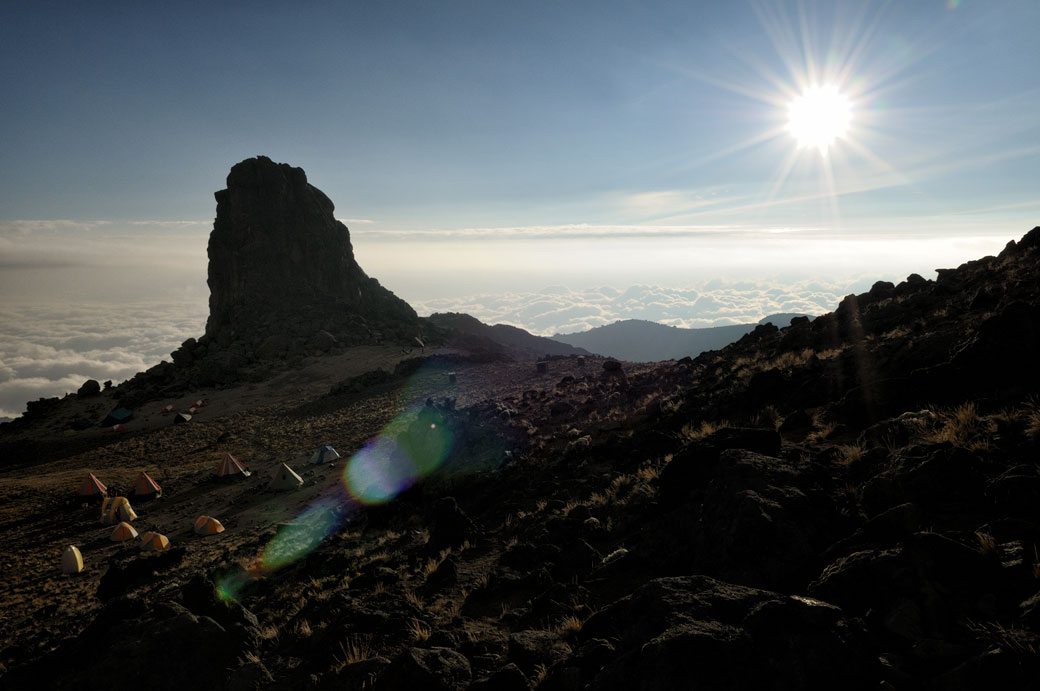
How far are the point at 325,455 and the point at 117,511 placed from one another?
883cm

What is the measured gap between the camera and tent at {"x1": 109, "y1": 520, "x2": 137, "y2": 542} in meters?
18.5

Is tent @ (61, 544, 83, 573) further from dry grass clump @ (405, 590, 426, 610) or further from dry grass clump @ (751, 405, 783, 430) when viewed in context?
dry grass clump @ (751, 405, 783, 430)

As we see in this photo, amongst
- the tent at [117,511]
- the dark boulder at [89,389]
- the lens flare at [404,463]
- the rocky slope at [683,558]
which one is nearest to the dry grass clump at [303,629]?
the rocky slope at [683,558]

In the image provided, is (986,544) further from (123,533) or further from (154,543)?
(123,533)

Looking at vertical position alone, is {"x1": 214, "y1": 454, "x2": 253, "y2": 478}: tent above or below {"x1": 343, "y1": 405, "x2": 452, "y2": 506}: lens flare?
below

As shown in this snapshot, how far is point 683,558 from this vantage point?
6.58m

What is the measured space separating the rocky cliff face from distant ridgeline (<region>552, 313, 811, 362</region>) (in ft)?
348

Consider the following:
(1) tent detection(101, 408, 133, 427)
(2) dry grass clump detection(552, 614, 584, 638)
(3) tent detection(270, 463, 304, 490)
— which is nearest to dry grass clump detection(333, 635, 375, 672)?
(2) dry grass clump detection(552, 614, 584, 638)

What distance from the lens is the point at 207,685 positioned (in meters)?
6.59

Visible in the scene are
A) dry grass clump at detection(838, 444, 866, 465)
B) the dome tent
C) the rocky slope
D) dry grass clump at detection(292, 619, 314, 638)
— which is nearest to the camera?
the rocky slope

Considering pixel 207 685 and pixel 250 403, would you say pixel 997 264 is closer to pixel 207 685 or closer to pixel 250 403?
pixel 207 685

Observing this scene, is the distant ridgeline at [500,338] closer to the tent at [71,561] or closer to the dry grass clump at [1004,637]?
the tent at [71,561]

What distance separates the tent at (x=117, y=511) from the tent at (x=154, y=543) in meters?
3.76

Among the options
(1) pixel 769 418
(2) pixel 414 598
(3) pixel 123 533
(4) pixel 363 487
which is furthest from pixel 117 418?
(1) pixel 769 418
